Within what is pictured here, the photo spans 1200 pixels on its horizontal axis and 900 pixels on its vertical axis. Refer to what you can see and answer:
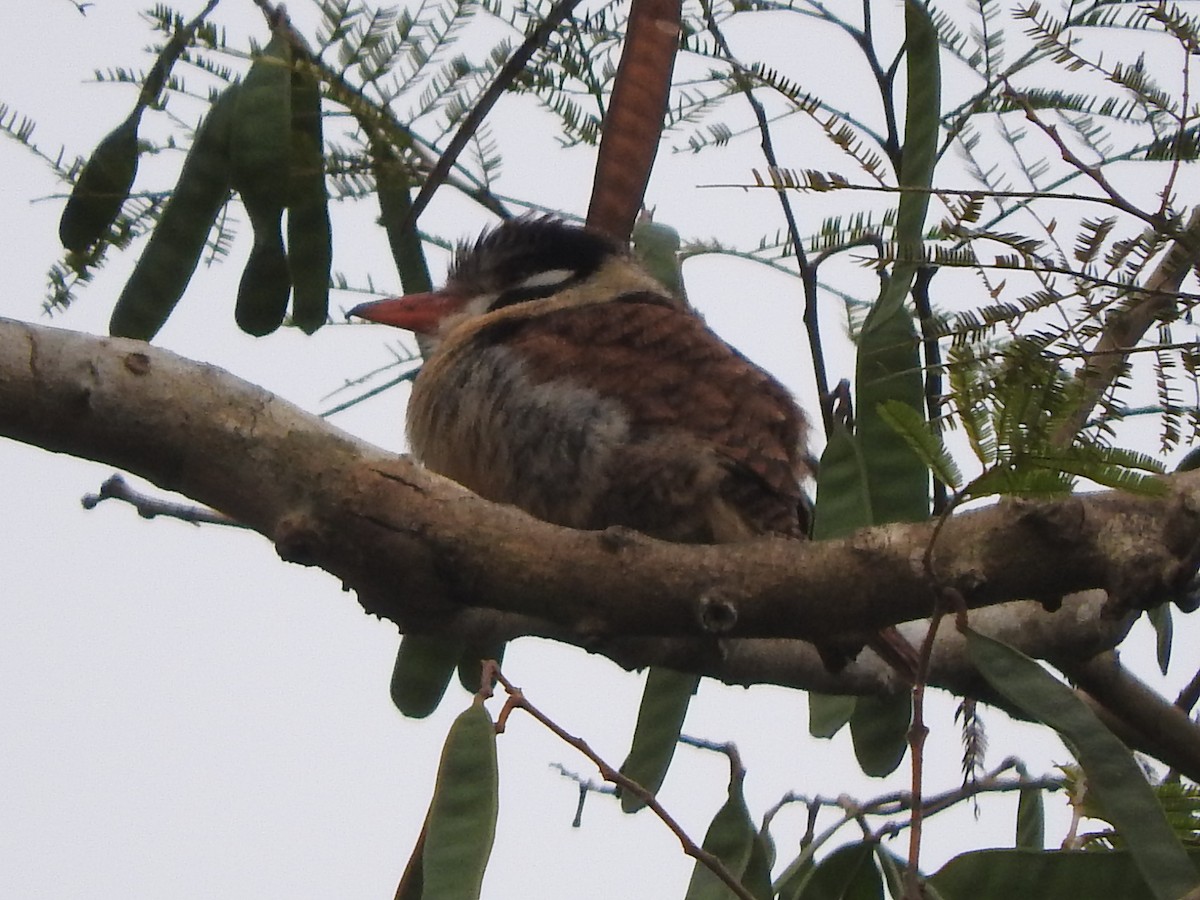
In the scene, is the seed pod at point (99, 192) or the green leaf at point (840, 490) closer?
the green leaf at point (840, 490)

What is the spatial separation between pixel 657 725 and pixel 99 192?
3.49 ft

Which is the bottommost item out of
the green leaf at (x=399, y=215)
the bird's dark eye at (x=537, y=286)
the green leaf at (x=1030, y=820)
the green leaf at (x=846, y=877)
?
the green leaf at (x=846, y=877)

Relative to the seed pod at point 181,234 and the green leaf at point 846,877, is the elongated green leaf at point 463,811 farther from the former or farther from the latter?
the seed pod at point 181,234

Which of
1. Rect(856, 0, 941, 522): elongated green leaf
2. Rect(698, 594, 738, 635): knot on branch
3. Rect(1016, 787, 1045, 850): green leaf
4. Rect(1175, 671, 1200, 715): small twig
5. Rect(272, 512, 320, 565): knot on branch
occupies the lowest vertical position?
Rect(698, 594, 738, 635): knot on branch

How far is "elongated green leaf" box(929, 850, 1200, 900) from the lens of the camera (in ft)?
4.71

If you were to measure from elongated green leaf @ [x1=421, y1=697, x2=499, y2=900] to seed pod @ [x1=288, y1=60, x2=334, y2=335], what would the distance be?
Result: 0.81m

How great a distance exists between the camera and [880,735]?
1.94m

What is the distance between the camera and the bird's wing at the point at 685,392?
181 centimetres

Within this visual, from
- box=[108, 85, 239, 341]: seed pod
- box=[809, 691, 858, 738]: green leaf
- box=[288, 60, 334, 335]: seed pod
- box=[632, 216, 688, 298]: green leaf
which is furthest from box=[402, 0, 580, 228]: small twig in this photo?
box=[809, 691, 858, 738]: green leaf

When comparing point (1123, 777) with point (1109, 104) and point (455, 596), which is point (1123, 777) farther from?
point (1109, 104)

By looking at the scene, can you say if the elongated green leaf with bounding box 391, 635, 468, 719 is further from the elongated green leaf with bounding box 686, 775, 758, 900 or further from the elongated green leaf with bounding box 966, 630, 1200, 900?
the elongated green leaf with bounding box 966, 630, 1200, 900

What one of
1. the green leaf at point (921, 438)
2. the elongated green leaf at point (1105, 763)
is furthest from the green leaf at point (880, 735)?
the green leaf at point (921, 438)

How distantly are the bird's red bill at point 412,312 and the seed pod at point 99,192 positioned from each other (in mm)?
399

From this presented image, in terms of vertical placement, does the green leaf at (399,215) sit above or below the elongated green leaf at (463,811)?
above
